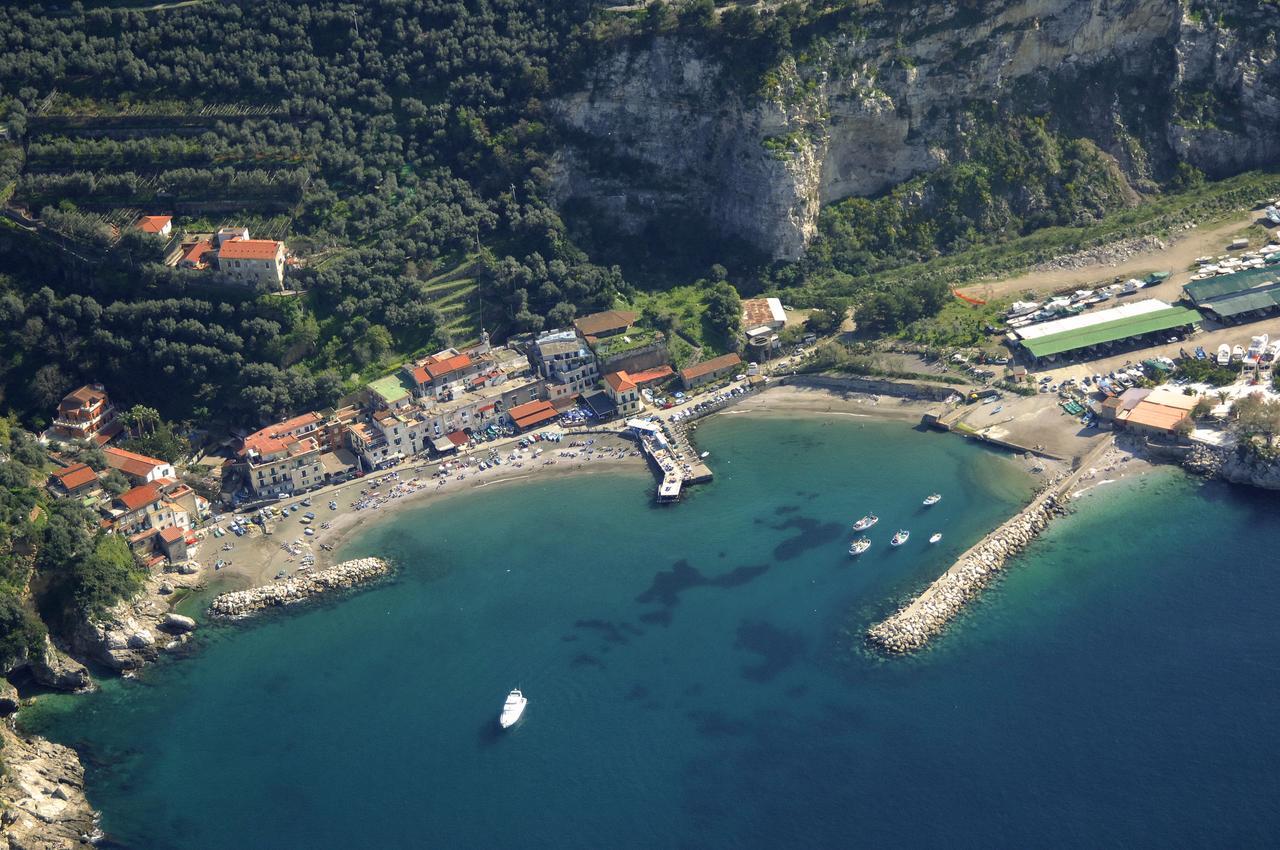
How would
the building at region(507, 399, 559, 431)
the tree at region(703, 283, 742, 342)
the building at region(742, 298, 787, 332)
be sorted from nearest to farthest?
the building at region(507, 399, 559, 431) → the tree at region(703, 283, 742, 342) → the building at region(742, 298, 787, 332)

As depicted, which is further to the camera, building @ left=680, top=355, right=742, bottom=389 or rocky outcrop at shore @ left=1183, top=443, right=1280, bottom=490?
building @ left=680, top=355, right=742, bottom=389

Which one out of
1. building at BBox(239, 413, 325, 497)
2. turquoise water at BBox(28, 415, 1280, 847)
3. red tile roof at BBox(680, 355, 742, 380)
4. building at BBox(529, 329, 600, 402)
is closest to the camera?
turquoise water at BBox(28, 415, 1280, 847)

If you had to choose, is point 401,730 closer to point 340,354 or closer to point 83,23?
point 340,354

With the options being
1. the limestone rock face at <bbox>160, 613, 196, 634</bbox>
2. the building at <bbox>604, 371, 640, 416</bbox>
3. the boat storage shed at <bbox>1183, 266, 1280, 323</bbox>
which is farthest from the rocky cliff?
the limestone rock face at <bbox>160, 613, 196, 634</bbox>

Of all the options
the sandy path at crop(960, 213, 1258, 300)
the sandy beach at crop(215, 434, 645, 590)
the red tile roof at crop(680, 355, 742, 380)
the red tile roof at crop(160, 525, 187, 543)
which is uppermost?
the sandy path at crop(960, 213, 1258, 300)

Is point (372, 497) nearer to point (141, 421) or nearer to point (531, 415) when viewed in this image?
point (531, 415)

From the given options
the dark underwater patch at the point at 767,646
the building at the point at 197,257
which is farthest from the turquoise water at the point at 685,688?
the building at the point at 197,257

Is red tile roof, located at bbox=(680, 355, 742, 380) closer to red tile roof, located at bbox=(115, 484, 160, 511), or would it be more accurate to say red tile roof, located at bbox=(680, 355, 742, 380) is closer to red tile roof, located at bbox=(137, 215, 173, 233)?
red tile roof, located at bbox=(115, 484, 160, 511)

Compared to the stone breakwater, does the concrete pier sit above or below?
below
